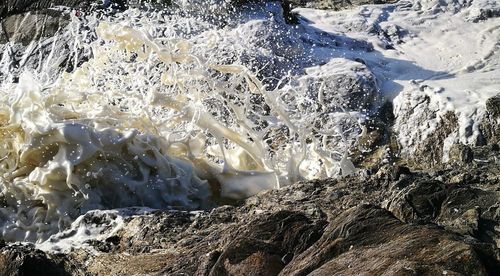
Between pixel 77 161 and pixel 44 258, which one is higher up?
pixel 44 258

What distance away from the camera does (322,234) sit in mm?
3361

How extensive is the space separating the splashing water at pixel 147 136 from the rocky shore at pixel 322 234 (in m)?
0.77

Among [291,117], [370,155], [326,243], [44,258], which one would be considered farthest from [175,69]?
[326,243]

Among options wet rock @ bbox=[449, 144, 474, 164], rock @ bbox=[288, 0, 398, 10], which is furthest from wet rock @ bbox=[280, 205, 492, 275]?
rock @ bbox=[288, 0, 398, 10]

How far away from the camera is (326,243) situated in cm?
323

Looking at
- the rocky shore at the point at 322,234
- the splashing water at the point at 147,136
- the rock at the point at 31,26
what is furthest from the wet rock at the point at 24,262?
the rock at the point at 31,26

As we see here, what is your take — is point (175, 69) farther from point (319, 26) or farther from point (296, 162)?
point (319, 26)

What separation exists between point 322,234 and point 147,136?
2.91 metres

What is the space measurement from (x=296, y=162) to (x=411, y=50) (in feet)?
9.81

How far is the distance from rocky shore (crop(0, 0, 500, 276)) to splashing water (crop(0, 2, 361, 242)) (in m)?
0.77

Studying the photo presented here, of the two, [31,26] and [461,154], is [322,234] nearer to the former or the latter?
[461,154]

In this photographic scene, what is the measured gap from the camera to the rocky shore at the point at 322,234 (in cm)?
298

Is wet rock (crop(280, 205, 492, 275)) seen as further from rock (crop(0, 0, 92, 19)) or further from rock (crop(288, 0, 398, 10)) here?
rock (crop(0, 0, 92, 19))

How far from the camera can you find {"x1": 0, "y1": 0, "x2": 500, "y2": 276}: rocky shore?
2.98 meters
